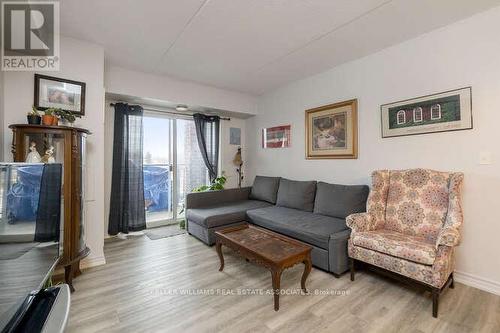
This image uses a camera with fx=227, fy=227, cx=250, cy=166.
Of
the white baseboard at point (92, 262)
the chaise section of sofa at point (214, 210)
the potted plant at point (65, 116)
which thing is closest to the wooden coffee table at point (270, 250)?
the chaise section of sofa at point (214, 210)

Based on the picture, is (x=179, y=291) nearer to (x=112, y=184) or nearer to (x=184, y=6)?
(x=112, y=184)

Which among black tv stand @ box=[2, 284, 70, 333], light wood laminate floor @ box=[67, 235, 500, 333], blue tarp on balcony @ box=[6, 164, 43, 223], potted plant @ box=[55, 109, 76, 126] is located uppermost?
potted plant @ box=[55, 109, 76, 126]

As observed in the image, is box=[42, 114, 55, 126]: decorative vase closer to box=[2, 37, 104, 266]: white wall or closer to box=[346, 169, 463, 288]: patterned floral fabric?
box=[2, 37, 104, 266]: white wall

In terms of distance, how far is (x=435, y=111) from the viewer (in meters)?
2.38

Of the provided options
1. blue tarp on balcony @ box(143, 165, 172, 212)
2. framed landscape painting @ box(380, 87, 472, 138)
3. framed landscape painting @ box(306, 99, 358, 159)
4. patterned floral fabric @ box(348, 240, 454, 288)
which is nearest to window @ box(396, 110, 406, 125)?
framed landscape painting @ box(380, 87, 472, 138)

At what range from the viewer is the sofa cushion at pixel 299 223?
8.05 ft

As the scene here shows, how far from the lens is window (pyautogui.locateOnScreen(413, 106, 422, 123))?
2477 mm

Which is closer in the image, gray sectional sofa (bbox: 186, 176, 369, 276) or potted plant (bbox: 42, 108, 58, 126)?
potted plant (bbox: 42, 108, 58, 126)

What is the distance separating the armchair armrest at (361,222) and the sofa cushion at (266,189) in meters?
1.72

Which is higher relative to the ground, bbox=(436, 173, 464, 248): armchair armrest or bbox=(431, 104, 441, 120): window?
bbox=(431, 104, 441, 120): window

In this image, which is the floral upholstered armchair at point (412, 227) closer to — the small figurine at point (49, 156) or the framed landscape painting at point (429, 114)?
the framed landscape painting at point (429, 114)

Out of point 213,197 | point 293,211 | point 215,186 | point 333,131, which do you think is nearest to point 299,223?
point 293,211

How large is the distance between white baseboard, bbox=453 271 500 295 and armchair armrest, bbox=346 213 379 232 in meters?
0.88

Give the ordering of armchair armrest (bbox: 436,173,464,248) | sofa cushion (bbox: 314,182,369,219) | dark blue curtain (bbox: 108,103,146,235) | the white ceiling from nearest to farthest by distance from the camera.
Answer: armchair armrest (bbox: 436,173,464,248), the white ceiling, sofa cushion (bbox: 314,182,369,219), dark blue curtain (bbox: 108,103,146,235)
